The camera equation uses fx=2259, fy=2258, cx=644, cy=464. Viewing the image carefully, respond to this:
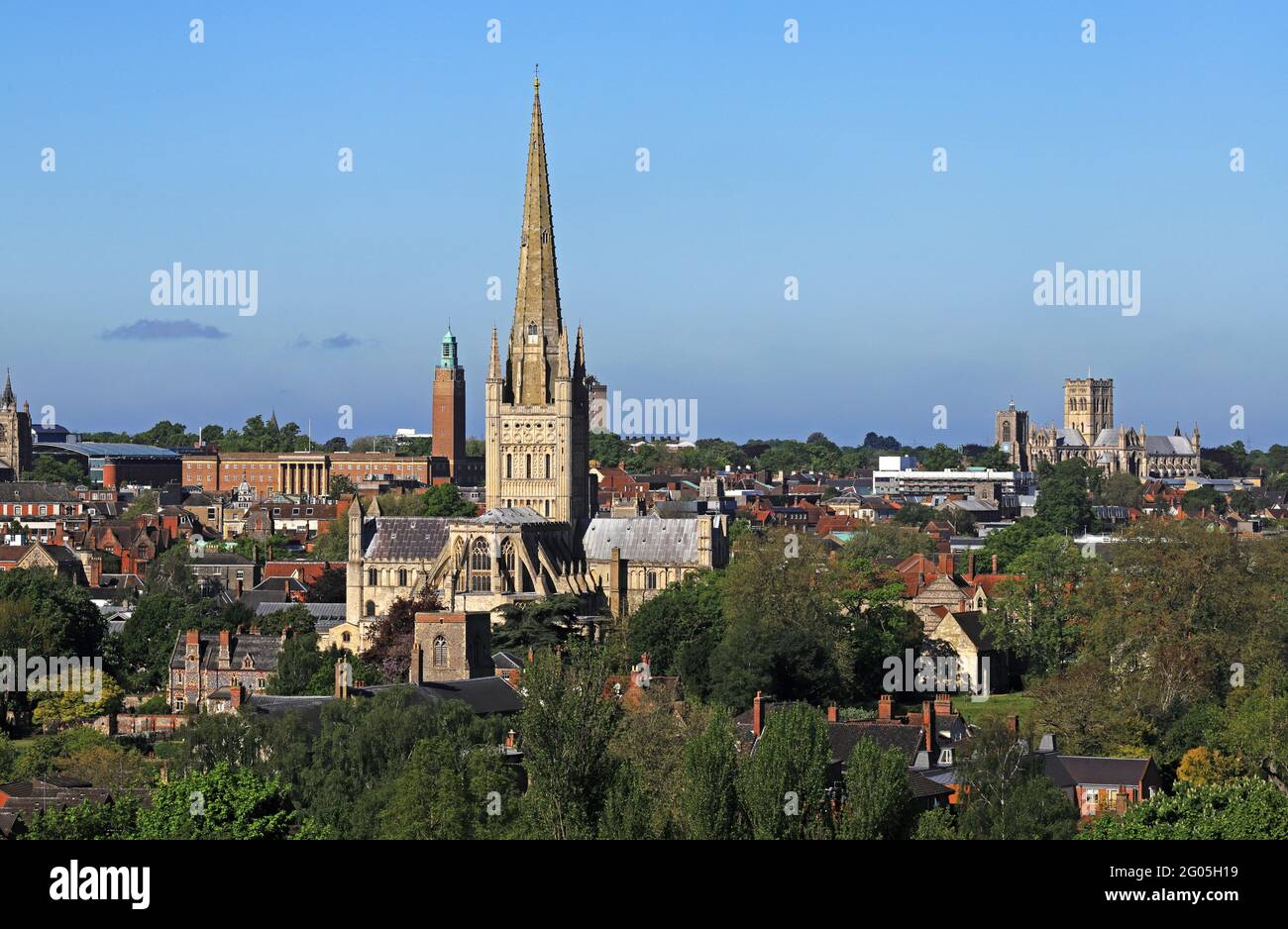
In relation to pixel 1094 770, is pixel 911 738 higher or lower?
higher

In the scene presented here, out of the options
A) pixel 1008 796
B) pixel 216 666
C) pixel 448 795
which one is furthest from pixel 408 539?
pixel 1008 796

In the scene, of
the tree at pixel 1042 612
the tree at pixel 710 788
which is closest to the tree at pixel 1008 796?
the tree at pixel 710 788

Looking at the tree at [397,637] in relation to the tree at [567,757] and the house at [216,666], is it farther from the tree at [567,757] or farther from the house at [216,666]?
the tree at [567,757]

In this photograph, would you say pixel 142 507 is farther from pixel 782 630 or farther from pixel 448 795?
pixel 448 795

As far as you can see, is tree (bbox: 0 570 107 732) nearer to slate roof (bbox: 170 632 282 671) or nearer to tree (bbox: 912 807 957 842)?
slate roof (bbox: 170 632 282 671)

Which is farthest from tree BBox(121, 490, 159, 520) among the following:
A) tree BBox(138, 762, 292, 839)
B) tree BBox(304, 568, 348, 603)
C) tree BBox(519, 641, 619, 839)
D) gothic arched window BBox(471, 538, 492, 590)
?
tree BBox(519, 641, 619, 839)
